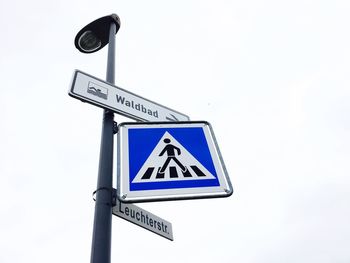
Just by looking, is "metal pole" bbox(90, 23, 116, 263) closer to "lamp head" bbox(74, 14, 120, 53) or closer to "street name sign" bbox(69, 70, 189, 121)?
"street name sign" bbox(69, 70, 189, 121)

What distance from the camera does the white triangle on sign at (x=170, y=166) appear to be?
1955 millimetres

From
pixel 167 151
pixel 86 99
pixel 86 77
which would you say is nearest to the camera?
pixel 167 151

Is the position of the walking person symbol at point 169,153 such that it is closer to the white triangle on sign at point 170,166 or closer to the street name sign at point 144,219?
the white triangle on sign at point 170,166

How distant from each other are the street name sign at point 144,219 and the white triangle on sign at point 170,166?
0.98ft

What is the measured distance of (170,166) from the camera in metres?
2.04

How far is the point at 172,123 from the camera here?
2.40 m

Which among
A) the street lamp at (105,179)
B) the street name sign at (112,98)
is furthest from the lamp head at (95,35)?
the street name sign at (112,98)

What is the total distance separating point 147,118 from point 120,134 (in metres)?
0.46

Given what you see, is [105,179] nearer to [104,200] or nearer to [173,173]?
[104,200]

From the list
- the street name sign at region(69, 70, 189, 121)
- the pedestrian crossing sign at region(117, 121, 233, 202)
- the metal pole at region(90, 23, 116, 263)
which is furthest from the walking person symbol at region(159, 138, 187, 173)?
the street name sign at region(69, 70, 189, 121)

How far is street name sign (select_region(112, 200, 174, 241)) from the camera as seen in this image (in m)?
2.12

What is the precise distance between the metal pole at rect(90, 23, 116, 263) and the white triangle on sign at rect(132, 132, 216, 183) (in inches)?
9.0

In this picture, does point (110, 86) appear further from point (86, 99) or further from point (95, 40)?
point (95, 40)

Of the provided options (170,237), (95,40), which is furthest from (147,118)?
(95,40)
